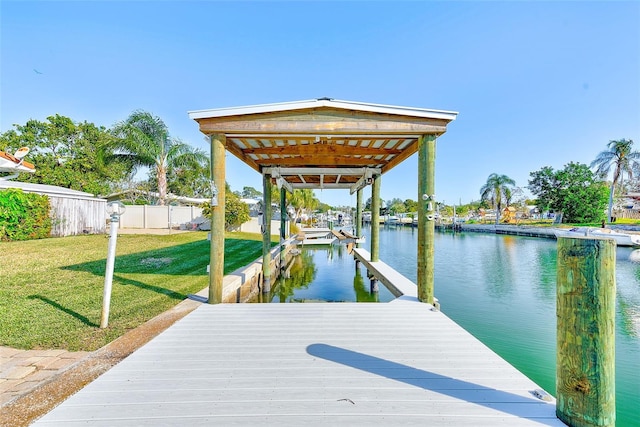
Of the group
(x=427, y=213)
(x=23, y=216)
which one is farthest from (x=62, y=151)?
(x=427, y=213)

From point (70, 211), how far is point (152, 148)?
5499mm

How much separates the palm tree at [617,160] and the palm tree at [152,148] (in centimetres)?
4108

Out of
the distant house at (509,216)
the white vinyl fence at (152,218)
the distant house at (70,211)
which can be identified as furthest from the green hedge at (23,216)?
the distant house at (509,216)

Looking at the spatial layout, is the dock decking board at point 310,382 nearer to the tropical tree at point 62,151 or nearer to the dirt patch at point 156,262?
the dirt patch at point 156,262

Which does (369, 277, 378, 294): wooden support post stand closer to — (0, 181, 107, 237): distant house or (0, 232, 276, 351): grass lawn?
(0, 232, 276, 351): grass lawn

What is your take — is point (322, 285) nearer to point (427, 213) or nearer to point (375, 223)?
point (375, 223)

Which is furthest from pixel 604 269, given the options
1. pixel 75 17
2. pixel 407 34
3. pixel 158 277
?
pixel 75 17

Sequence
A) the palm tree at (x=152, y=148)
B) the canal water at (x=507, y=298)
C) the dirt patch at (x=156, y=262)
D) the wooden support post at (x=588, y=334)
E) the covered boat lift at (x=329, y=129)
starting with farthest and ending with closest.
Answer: the palm tree at (x=152, y=148) → the dirt patch at (x=156, y=262) → the covered boat lift at (x=329, y=129) → the canal water at (x=507, y=298) → the wooden support post at (x=588, y=334)

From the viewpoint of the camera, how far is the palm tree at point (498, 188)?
44.3 m

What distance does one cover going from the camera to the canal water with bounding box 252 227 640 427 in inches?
169

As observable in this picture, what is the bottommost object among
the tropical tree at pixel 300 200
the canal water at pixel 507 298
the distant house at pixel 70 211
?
the canal water at pixel 507 298

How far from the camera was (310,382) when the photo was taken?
2.21 m

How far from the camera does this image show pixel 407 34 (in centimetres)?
1038

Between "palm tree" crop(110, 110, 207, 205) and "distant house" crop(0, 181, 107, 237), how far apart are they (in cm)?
336
